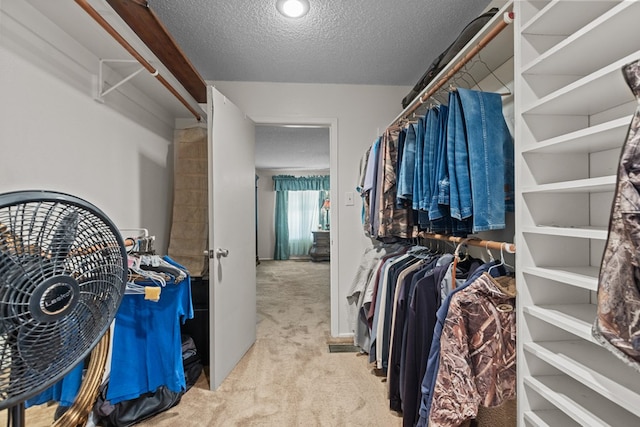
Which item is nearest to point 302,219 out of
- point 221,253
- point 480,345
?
point 221,253

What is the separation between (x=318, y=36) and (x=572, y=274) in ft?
6.10

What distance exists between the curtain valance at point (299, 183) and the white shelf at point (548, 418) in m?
6.91

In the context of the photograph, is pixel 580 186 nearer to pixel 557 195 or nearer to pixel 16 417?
pixel 557 195

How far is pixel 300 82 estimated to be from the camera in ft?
8.58

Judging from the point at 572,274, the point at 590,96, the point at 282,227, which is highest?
the point at 590,96

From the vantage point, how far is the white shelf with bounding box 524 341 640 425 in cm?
68

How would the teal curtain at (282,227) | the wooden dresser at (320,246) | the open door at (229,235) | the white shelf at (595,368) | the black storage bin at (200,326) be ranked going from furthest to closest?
the teal curtain at (282,227) → the wooden dresser at (320,246) → the black storage bin at (200,326) → the open door at (229,235) → the white shelf at (595,368)

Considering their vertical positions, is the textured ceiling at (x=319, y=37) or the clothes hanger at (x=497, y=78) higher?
the textured ceiling at (x=319, y=37)

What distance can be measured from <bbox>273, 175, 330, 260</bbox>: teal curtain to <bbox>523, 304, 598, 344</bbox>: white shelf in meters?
6.84

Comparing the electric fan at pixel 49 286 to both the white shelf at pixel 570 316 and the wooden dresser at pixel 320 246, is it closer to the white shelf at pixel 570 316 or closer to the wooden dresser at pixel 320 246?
the white shelf at pixel 570 316

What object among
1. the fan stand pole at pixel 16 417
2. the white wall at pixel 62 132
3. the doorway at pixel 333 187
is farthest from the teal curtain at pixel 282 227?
the fan stand pole at pixel 16 417

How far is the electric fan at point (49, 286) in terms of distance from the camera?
533 millimetres

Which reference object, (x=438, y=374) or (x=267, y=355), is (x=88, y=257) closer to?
(x=438, y=374)

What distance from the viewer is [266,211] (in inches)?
303
